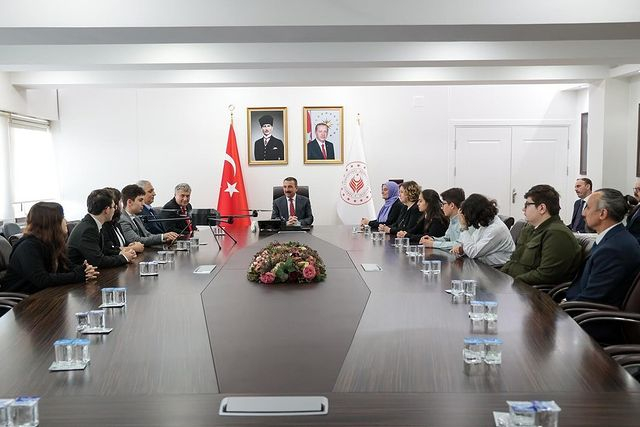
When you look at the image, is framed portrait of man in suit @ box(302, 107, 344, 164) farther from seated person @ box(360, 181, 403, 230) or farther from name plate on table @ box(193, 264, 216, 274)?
name plate on table @ box(193, 264, 216, 274)

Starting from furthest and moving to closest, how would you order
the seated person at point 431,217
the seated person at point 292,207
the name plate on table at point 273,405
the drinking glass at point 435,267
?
the seated person at point 292,207, the seated person at point 431,217, the drinking glass at point 435,267, the name plate on table at point 273,405

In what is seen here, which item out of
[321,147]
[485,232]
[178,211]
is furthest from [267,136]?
[485,232]

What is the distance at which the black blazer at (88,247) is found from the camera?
4314 millimetres

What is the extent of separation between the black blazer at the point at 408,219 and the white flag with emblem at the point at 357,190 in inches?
115

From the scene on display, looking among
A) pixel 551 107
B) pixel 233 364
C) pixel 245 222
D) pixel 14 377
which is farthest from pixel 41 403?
pixel 551 107

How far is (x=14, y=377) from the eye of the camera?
6.70 ft

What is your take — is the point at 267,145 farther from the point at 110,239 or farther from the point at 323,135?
the point at 110,239

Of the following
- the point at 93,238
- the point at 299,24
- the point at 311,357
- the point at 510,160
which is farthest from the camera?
the point at 510,160

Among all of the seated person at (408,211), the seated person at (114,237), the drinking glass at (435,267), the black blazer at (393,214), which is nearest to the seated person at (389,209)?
the black blazer at (393,214)

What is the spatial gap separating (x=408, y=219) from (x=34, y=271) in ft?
13.0

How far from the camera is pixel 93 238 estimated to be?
438cm

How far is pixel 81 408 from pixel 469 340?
124 cm

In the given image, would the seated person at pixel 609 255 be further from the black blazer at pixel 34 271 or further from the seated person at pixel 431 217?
the black blazer at pixel 34 271

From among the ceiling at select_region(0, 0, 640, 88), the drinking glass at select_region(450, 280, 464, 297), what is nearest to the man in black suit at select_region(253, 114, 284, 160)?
the ceiling at select_region(0, 0, 640, 88)
